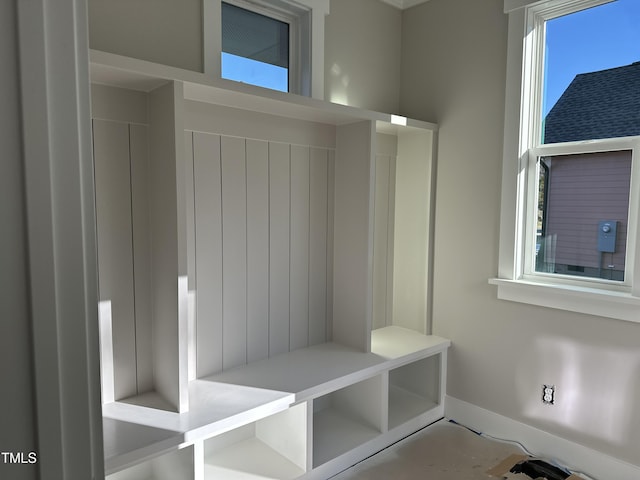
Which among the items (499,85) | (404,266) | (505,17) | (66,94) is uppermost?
(505,17)

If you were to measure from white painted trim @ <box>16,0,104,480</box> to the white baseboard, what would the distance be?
8.28 ft

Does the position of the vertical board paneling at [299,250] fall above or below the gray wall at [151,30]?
below

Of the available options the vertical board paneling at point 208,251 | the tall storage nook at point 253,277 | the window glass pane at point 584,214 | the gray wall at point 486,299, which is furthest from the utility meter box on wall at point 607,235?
the vertical board paneling at point 208,251

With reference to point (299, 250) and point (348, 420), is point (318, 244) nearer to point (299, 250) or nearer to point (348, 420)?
point (299, 250)

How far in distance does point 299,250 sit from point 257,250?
0.93 feet

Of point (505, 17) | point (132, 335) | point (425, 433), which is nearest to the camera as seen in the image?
point (132, 335)

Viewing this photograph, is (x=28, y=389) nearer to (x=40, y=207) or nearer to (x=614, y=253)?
(x=40, y=207)

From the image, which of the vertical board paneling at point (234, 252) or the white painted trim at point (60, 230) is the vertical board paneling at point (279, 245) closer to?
the vertical board paneling at point (234, 252)

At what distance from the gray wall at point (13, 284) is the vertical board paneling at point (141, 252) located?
1.59 metres

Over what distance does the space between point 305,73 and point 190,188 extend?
0.97 meters

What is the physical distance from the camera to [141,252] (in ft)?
6.46

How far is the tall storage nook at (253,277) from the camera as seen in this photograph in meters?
1.81

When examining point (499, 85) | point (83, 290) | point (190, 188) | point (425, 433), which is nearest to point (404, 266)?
point (425, 433)

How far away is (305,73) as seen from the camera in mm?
2498
